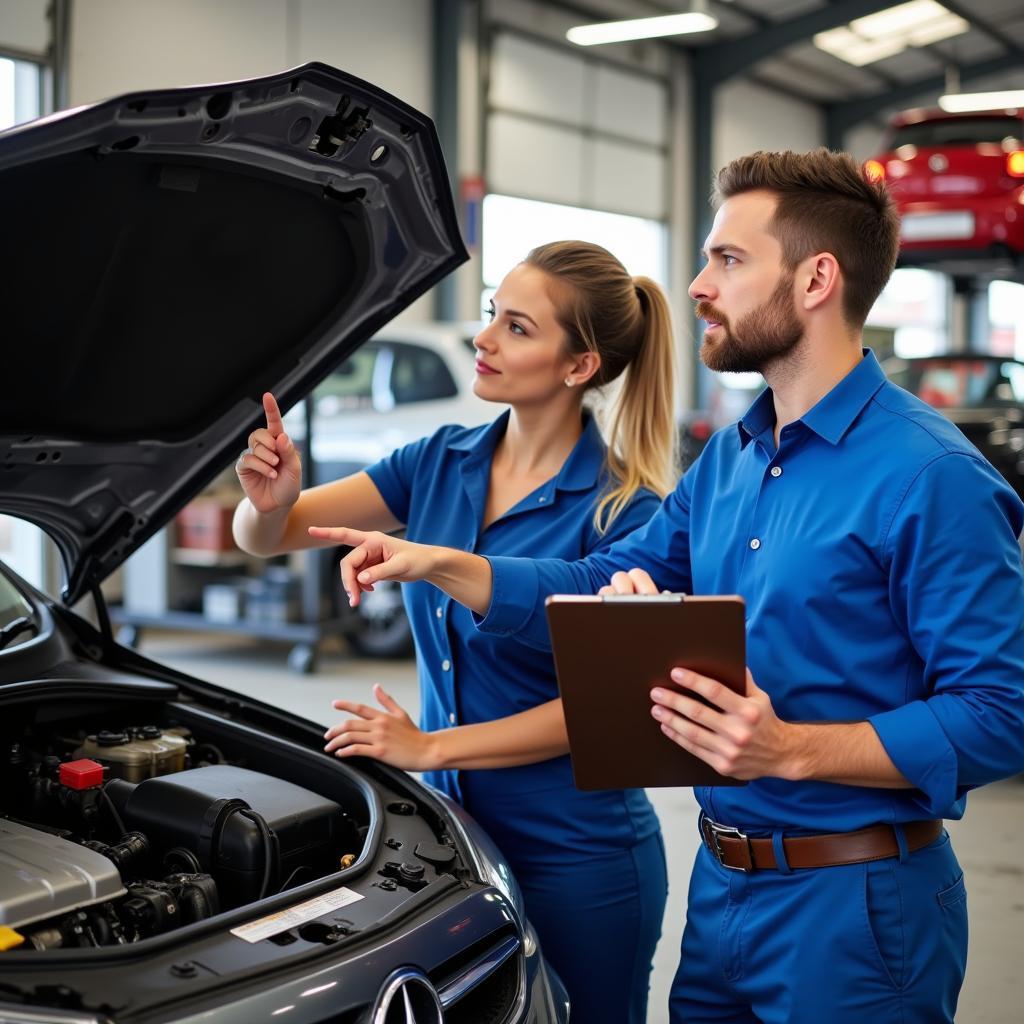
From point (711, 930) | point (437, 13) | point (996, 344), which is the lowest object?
point (711, 930)

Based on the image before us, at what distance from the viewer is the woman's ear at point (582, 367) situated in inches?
77.3

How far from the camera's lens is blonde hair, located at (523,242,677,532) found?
1946mm

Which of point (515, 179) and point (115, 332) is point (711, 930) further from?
point (515, 179)

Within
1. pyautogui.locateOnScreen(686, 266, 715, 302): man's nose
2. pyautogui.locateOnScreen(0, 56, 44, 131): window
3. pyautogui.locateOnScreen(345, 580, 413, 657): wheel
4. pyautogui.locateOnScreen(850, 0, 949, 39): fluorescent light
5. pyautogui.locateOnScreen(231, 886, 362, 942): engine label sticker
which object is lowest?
pyautogui.locateOnScreen(345, 580, 413, 657): wheel

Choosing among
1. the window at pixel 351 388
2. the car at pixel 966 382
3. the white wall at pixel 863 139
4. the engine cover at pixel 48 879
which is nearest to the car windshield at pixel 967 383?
the car at pixel 966 382

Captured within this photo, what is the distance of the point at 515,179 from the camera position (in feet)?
32.7

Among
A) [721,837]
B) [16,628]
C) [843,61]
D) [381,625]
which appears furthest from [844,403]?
[843,61]

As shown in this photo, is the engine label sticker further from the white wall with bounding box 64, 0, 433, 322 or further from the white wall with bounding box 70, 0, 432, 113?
the white wall with bounding box 70, 0, 432, 113

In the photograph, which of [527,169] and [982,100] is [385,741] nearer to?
[527,169]

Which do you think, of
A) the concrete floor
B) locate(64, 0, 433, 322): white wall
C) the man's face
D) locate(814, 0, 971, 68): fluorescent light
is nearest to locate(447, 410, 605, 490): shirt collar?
the man's face

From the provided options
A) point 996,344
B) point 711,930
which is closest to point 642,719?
point 711,930

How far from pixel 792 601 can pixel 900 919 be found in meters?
0.38

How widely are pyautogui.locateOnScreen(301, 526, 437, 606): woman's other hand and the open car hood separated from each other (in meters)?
0.42

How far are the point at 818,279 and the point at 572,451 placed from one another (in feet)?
2.04
